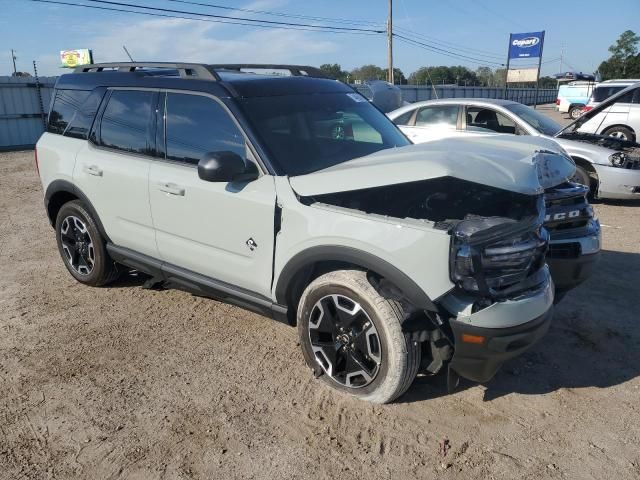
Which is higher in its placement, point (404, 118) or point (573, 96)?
point (404, 118)

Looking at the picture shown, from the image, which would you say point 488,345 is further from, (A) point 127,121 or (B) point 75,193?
(B) point 75,193

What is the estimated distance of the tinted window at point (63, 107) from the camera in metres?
4.68

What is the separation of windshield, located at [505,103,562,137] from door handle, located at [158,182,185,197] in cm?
632

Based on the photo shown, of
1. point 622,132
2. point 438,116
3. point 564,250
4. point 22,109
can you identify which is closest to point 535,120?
point 438,116

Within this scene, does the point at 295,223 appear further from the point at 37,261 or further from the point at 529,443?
the point at 37,261

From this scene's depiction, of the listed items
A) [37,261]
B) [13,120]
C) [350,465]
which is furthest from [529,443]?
[13,120]

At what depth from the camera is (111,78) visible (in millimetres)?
4395

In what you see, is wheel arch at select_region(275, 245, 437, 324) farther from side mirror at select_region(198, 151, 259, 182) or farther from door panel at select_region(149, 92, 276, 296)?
side mirror at select_region(198, 151, 259, 182)

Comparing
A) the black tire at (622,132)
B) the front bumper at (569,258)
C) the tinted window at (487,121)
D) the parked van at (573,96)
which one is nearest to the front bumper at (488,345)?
the front bumper at (569,258)

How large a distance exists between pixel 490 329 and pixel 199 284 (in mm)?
2130

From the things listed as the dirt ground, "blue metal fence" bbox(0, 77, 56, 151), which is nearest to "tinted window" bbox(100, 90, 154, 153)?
the dirt ground

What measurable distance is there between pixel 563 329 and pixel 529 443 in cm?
152

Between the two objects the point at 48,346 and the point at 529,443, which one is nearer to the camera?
the point at 529,443

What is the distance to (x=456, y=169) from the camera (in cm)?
267
